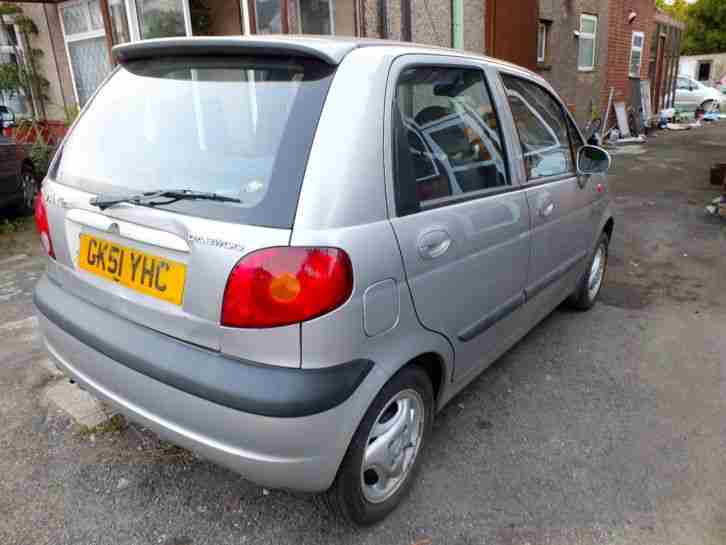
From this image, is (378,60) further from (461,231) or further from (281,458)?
(281,458)

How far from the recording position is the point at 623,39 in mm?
14633

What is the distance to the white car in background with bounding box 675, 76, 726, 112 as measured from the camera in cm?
2134

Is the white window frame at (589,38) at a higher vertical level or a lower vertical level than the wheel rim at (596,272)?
higher

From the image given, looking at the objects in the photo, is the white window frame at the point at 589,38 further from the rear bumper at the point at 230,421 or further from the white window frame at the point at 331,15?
the rear bumper at the point at 230,421

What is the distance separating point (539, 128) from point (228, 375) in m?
2.26

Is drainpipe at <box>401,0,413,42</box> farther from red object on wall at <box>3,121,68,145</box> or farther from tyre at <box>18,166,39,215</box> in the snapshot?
red object on wall at <box>3,121,68,145</box>

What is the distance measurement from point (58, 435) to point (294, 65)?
213 centimetres

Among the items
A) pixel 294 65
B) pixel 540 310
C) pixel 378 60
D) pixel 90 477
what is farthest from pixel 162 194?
pixel 540 310

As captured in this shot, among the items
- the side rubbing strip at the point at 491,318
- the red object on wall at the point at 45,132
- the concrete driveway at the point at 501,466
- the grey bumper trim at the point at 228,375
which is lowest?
the concrete driveway at the point at 501,466

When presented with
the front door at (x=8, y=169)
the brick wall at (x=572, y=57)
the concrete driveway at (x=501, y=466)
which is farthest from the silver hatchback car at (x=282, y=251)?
the brick wall at (x=572, y=57)

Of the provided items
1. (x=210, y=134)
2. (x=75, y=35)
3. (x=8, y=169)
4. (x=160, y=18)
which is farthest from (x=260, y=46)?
(x=75, y=35)

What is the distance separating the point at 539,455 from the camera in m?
2.54

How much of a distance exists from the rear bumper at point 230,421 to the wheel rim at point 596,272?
279 cm

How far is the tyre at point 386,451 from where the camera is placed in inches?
74.0
